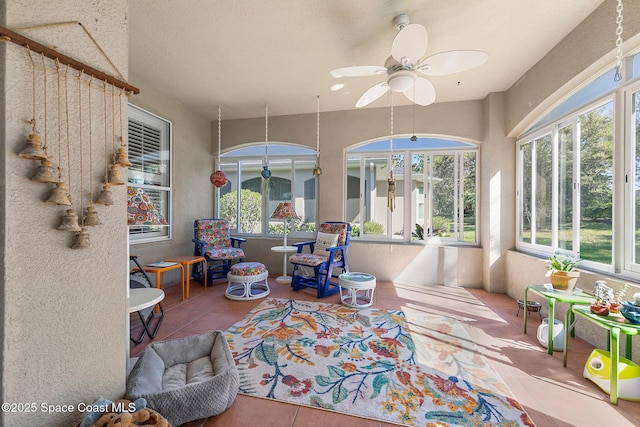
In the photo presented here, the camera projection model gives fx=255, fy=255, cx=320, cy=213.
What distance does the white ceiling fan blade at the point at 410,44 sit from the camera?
1.82 m

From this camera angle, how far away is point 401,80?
2270 millimetres

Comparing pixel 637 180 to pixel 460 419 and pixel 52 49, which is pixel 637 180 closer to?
pixel 460 419

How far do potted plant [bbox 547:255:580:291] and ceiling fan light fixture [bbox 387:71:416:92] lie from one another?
7.00 ft

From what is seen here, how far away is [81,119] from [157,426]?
1.47 m

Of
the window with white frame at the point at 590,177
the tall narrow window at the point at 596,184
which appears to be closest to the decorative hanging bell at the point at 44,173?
the window with white frame at the point at 590,177

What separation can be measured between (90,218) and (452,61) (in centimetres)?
267

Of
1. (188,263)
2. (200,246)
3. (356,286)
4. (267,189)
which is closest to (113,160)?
(188,263)

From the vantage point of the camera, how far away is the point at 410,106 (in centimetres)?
432

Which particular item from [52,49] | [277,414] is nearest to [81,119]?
[52,49]

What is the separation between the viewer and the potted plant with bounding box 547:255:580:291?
2.26 m

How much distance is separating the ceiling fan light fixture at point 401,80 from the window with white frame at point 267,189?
266cm

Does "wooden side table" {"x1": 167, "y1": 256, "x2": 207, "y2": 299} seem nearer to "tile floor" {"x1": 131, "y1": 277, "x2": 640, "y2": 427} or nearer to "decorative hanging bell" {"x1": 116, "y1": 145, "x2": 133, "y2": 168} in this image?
"tile floor" {"x1": 131, "y1": 277, "x2": 640, "y2": 427}

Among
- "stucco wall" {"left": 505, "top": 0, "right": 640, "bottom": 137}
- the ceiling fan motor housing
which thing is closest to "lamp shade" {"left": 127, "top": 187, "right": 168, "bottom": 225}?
the ceiling fan motor housing

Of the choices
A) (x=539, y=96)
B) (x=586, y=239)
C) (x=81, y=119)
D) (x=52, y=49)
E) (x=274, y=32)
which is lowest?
(x=586, y=239)
